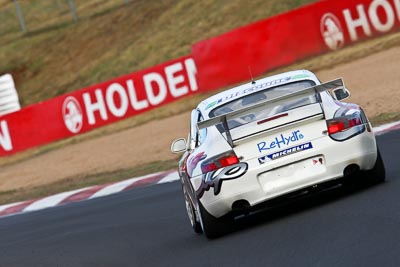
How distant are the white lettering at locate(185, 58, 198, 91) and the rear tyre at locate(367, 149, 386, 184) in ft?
53.7

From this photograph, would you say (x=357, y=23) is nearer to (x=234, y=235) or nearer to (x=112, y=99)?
(x=112, y=99)

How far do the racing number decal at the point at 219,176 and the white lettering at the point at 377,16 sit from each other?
17018mm

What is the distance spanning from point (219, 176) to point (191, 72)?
681 inches

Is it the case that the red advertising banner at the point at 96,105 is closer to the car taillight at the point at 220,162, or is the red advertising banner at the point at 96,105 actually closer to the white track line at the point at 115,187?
the white track line at the point at 115,187

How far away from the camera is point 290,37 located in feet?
83.4

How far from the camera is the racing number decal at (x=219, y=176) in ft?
28.5

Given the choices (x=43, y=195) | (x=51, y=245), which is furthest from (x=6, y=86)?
(x=51, y=245)

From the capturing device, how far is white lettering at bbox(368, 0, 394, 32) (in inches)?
990

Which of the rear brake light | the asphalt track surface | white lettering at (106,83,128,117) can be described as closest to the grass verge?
the asphalt track surface

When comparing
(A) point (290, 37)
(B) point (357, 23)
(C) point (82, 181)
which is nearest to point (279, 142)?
(C) point (82, 181)

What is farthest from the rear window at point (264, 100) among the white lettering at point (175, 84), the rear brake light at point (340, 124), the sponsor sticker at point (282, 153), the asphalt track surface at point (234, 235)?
the white lettering at point (175, 84)

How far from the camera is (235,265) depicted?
741cm

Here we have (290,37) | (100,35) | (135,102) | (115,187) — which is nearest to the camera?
(115,187)

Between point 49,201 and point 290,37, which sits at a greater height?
point 290,37
